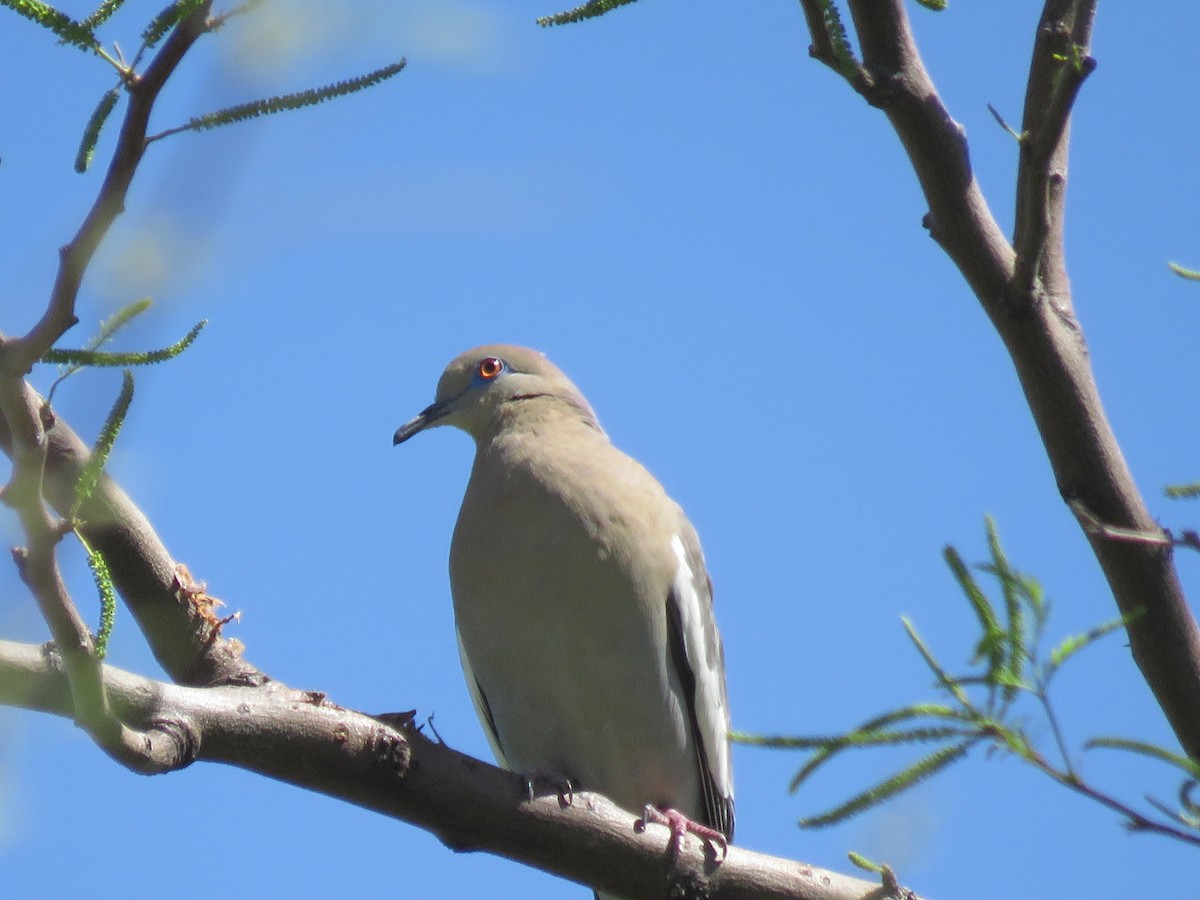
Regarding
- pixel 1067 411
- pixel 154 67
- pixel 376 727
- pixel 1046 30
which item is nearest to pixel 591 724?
pixel 376 727

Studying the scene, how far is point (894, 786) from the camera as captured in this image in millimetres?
2271

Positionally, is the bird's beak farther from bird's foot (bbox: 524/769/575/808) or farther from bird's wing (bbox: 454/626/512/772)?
bird's foot (bbox: 524/769/575/808)

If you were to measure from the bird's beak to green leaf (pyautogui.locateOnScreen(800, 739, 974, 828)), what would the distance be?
4537mm

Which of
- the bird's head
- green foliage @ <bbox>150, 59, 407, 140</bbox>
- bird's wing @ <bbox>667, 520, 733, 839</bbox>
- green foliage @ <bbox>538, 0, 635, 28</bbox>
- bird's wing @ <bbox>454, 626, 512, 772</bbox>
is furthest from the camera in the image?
the bird's head

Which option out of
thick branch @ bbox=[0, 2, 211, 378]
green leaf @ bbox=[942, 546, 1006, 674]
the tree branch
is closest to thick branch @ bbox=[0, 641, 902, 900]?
the tree branch

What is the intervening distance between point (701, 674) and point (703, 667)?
0.11ft

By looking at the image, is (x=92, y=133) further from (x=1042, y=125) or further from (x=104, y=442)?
(x=1042, y=125)

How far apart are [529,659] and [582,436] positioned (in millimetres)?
1249

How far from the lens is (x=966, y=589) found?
210 centimetres

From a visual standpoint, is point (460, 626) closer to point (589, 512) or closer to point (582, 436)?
point (589, 512)

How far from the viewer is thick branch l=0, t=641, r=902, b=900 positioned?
305 cm

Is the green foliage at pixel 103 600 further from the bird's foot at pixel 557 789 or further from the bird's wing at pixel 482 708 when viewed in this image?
the bird's wing at pixel 482 708

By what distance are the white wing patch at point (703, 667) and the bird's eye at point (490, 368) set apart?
158 centimetres

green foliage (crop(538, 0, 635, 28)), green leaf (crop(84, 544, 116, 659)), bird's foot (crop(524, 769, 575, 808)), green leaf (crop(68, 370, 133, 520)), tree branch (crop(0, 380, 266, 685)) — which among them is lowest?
bird's foot (crop(524, 769, 575, 808))
